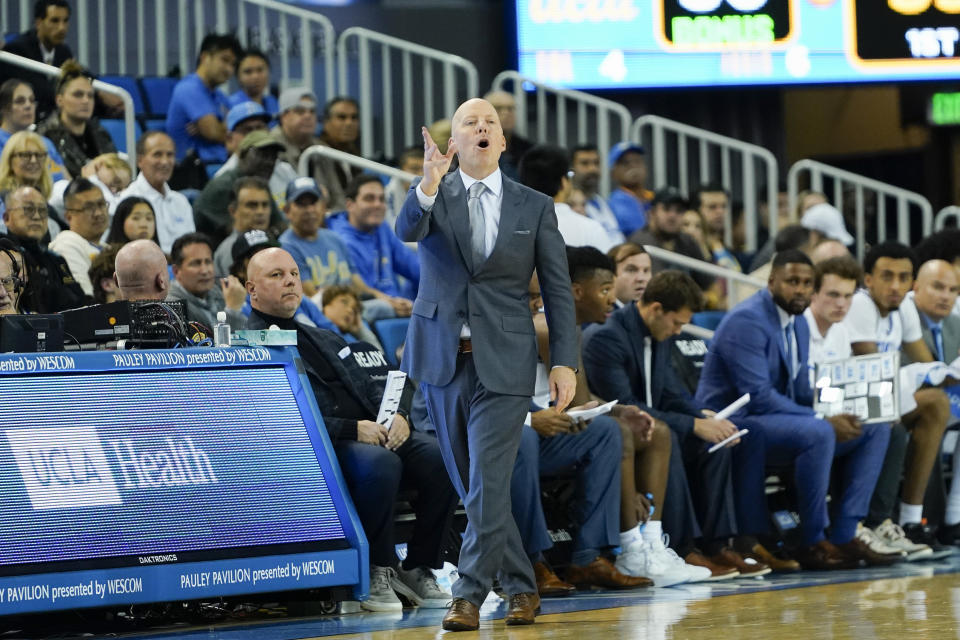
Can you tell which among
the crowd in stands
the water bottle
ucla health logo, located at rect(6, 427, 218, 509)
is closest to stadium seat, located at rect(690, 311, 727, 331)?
the crowd in stands

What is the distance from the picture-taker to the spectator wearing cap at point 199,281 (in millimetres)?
7789

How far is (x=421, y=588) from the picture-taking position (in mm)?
6855

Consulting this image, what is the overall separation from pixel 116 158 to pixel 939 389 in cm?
480

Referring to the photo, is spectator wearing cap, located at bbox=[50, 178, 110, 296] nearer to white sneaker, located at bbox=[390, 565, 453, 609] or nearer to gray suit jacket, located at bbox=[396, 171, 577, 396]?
white sneaker, located at bbox=[390, 565, 453, 609]

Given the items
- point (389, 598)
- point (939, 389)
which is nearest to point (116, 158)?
point (389, 598)

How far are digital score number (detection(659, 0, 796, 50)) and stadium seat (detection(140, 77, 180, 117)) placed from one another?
3.80 metres

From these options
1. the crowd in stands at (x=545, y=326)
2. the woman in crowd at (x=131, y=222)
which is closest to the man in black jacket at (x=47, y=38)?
the crowd in stands at (x=545, y=326)

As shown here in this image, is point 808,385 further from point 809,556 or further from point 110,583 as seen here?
point 110,583

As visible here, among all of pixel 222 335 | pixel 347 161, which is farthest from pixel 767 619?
pixel 347 161

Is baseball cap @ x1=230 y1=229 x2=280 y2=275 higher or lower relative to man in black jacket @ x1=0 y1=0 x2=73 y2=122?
lower

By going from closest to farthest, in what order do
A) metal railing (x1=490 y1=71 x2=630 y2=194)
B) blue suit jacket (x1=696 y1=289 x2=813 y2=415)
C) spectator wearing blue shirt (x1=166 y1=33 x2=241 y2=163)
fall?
blue suit jacket (x1=696 y1=289 x2=813 y2=415), spectator wearing blue shirt (x1=166 y1=33 x2=241 y2=163), metal railing (x1=490 y1=71 x2=630 y2=194)

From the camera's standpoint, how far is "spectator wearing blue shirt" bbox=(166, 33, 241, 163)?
35.7 feet

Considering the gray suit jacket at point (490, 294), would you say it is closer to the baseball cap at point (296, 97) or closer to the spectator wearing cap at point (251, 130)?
the spectator wearing cap at point (251, 130)

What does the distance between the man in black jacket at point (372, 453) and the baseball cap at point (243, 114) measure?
12.1ft
